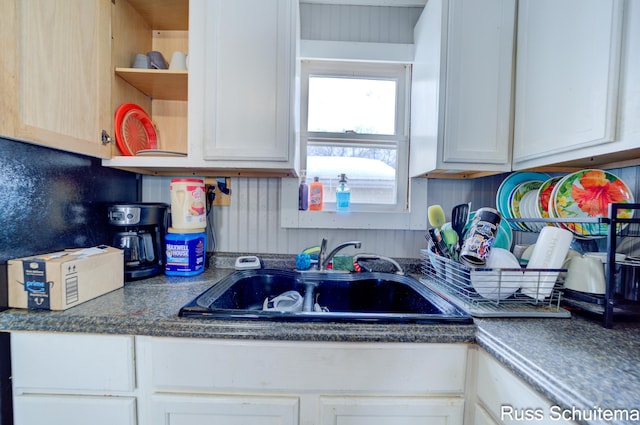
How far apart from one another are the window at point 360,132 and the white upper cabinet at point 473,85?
0.36 metres

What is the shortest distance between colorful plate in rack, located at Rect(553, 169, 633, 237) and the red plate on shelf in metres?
1.67

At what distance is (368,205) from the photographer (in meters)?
1.46

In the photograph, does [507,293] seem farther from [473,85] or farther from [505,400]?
[473,85]

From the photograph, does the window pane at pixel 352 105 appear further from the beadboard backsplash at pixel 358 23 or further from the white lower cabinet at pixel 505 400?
the white lower cabinet at pixel 505 400

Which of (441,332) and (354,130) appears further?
(354,130)

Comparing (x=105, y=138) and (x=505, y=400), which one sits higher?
(x=105, y=138)

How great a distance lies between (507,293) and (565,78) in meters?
0.71

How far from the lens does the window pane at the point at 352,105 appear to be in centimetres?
147

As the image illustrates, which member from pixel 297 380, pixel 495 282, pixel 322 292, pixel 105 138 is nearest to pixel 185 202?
pixel 105 138

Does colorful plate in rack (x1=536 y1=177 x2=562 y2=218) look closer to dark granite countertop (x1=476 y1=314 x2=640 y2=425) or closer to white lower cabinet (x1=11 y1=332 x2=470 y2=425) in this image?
dark granite countertop (x1=476 y1=314 x2=640 y2=425)

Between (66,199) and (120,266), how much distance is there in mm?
304

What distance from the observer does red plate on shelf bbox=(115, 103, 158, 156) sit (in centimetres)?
111

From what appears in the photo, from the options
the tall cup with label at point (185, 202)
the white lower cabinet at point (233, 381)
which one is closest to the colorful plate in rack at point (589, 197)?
the white lower cabinet at point (233, 381)

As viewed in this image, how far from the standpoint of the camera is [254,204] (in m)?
1.38
